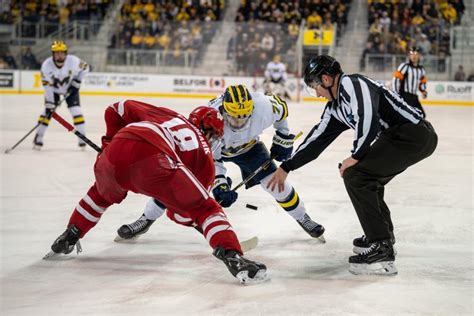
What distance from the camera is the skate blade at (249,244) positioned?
4.23m

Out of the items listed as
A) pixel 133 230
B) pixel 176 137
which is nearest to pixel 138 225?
pixel 133 230

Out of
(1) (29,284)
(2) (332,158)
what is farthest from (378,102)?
(2) (332,158)

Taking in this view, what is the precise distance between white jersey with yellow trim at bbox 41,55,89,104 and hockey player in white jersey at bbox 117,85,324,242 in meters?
4.70

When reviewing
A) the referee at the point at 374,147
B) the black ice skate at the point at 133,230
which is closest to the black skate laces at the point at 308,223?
the referee at the point at 374,147

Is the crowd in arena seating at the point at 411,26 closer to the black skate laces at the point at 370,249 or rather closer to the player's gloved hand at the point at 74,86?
the player's gloved hand at the point at 74,86

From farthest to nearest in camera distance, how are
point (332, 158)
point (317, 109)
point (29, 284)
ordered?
1. point (317, 109)
2. point (332, 158)
3. point (29, 284)

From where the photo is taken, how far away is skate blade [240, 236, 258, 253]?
423 cm

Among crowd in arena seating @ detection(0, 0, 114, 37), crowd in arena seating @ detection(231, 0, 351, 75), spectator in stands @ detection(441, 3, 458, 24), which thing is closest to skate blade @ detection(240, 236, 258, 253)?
crowd in arena seating @ detection(231, 0, 351, 75)

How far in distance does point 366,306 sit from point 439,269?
0.83 m

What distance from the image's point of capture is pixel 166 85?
16734 millimetres

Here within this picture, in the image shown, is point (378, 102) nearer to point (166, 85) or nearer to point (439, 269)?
point (439, 269)

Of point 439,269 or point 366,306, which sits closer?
point 366,306

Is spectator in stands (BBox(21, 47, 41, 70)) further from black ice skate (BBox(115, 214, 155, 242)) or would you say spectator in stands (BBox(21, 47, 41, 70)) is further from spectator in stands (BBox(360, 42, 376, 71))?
black ice skate (BBox(115, 214, 155, 242))

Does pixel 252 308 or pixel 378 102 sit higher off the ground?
pixel 378 102
